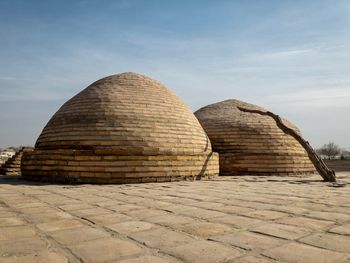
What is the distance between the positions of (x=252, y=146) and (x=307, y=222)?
10.1 meters

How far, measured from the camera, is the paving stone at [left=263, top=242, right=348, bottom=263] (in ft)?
7.52

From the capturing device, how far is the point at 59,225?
3.48 meters

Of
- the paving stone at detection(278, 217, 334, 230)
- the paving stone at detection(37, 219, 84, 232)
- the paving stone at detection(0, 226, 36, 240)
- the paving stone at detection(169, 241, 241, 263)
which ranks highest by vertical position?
the paving stone at detection(278, 217, 334, 230)

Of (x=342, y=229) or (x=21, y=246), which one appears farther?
(x=342, y=229)

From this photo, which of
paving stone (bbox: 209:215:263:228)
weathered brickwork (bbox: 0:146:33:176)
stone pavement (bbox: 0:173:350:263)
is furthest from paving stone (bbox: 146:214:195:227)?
weathered brickwork (bbox: 0:146:33:176)

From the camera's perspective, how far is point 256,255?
2.40m

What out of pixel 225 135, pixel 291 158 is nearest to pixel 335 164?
pixel 291 158

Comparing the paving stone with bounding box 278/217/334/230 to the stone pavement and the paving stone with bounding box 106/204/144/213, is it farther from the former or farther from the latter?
the paving stone with bounding box 106/204/144/213

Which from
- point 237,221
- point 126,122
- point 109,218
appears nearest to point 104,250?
point 109,218

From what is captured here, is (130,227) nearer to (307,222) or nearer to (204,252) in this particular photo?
(204,252)

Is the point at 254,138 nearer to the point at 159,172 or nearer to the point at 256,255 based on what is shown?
the point at 159,172

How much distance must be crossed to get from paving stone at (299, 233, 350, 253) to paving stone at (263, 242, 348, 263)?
0.38 feet

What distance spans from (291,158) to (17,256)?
12447 millimetres

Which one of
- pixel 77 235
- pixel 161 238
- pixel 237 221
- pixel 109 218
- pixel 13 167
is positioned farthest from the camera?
pixel 13 167
